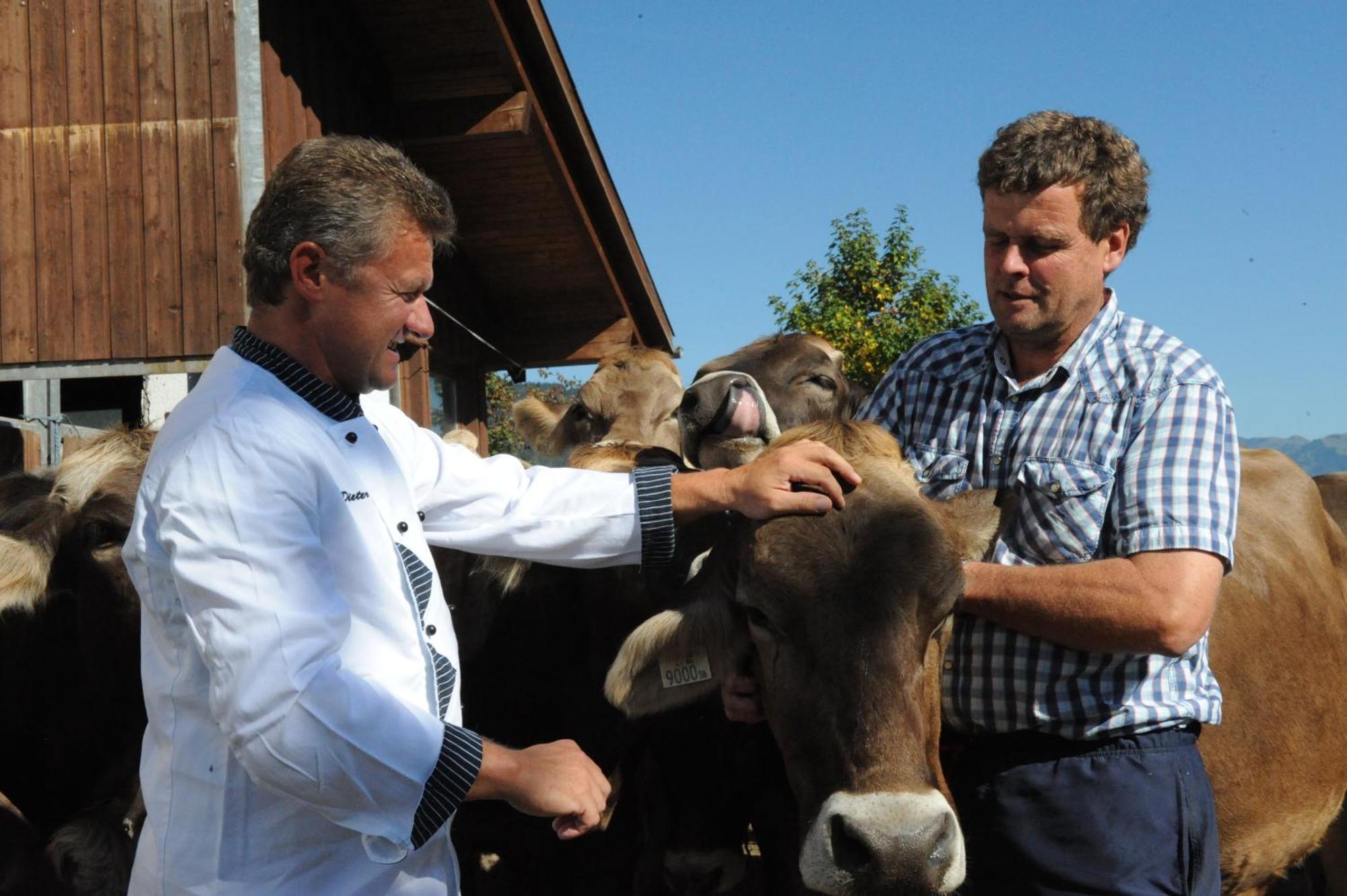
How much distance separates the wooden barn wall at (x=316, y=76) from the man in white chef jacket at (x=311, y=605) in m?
6.22

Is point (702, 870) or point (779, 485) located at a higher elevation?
point (779, 485)

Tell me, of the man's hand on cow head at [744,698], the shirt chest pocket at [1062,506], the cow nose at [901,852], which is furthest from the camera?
the man's hand on cow head at [744,698]

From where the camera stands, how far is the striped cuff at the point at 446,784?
1961 millimetres

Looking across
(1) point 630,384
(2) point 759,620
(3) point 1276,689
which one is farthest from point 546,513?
(1) point 630,384

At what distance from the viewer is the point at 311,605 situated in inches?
75.5

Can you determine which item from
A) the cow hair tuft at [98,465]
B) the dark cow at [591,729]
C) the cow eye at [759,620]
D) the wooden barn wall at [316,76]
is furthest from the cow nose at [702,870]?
the wooden barn wall at [316,76]

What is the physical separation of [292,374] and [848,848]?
1396mm

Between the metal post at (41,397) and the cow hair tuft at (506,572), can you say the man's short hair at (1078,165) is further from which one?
the metal post at (41,397)

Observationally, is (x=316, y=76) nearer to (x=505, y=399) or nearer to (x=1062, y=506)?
(x=1062, y=506)

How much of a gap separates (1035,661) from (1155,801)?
0.40 metres

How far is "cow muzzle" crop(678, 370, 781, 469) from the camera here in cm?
388

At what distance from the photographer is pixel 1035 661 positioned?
2.86m

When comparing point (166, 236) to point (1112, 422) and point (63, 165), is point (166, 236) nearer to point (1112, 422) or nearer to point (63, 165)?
point (63, 165)

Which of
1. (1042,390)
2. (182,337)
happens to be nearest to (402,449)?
(1042,390)
